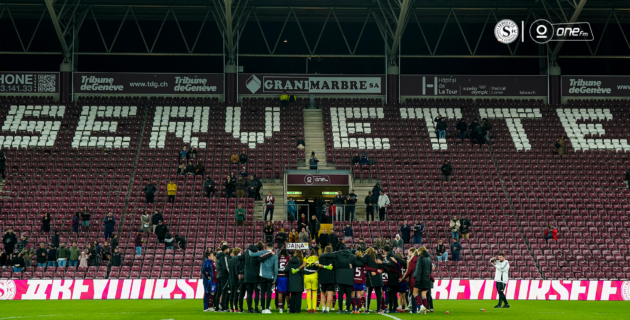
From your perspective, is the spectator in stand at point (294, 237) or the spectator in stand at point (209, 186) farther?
the spectator in stand at point (209, 186)

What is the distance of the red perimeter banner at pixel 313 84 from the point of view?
147 feet

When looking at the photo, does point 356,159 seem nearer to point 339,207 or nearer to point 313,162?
point 313,162

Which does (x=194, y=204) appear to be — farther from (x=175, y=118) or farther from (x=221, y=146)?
(x=175, y=118)

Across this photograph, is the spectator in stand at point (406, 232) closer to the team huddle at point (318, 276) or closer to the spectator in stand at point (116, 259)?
the spectator in stand at point (116, 259)

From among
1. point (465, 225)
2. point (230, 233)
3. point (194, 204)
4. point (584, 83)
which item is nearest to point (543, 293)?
point (465, 225)

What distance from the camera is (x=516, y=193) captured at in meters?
36.2

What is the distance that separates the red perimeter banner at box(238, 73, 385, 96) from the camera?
44.9 m

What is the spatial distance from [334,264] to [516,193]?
20.5 meters

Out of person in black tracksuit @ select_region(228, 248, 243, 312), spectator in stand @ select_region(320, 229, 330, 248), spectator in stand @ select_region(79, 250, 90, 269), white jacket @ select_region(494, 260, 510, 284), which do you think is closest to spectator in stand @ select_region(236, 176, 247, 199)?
spectator in stand @ select_region(320, 229, 330, 248)

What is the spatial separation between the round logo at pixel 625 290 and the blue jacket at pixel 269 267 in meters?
14.4

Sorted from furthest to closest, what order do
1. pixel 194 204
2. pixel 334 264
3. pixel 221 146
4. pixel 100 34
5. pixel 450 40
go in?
pixel 450 40 → pixel 100 34 → pixel 221 146 → pixel 194 204 → pixel 334 264

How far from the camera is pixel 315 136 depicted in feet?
Result: 137

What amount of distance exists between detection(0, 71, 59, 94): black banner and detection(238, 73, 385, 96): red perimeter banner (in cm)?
1108

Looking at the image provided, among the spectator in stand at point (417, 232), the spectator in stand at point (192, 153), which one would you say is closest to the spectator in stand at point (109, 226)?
the spectator in stand at point (192, 153)
